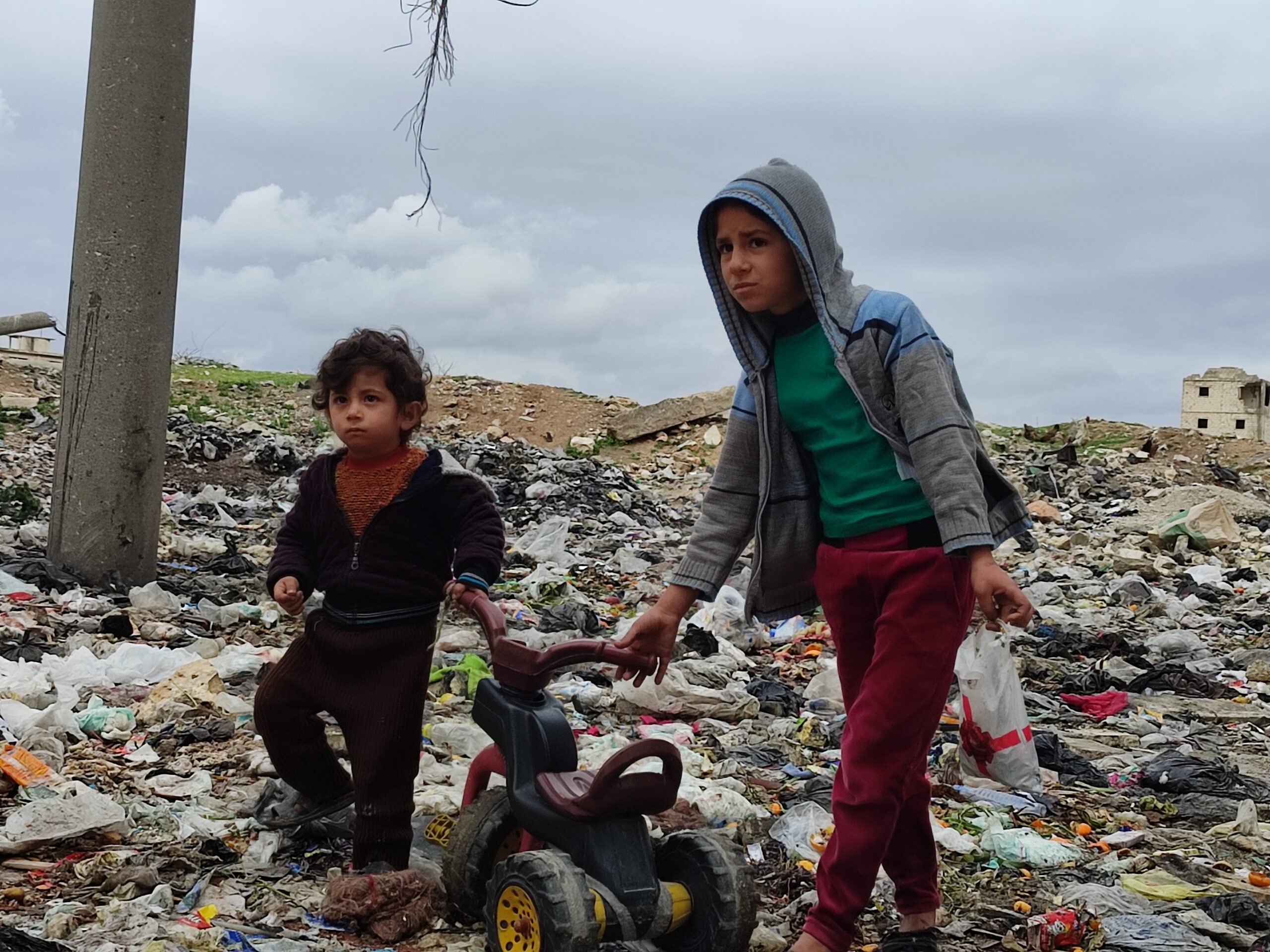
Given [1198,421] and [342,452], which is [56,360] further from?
[1198,421]

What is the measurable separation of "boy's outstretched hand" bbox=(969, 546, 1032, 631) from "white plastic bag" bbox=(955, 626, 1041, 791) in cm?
165

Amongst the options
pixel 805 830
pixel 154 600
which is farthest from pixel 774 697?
pixel 154 600

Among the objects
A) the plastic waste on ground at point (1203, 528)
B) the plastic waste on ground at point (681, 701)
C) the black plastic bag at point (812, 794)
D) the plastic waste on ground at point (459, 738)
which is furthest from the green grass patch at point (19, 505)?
the plastic waste on ground at point (1203, 528)

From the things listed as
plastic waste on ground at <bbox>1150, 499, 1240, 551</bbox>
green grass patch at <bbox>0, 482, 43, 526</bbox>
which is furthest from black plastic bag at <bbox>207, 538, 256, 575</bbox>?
plastic waste on ground at <bbox>1150, 499, 1240, 551</bbox>

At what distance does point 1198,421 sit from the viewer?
2633 cm

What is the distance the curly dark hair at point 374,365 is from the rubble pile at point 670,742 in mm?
817

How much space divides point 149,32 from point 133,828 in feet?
16.3

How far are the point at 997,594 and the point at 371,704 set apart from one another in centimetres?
157

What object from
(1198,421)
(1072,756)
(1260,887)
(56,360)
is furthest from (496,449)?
(1198,421)

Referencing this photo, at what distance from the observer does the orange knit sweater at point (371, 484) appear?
306cm

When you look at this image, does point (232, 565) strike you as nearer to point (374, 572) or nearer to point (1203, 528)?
point (374, 572)

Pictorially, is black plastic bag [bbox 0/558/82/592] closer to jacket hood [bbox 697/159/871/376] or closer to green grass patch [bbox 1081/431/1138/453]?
jacket hood [bbox 697/159/871/376]

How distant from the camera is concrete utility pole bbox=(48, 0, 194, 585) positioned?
21.8ft

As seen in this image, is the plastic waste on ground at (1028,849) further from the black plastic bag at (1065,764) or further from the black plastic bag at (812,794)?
the black plastic bag at (1065,764)
